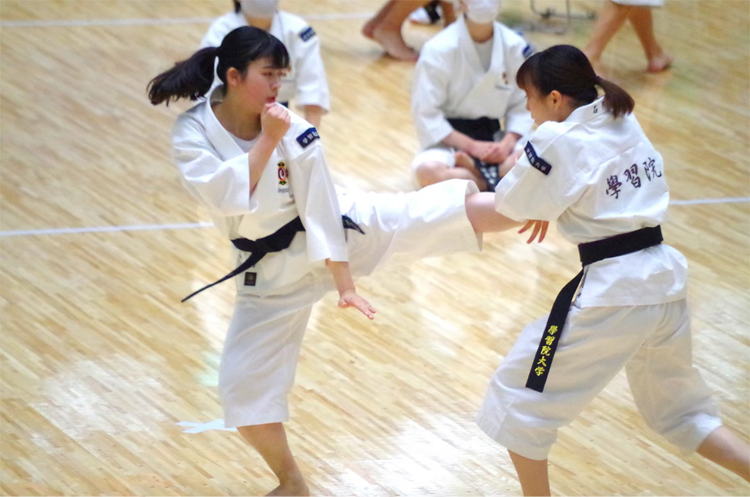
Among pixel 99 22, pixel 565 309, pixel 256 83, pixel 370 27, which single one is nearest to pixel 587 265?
pixel 565 309

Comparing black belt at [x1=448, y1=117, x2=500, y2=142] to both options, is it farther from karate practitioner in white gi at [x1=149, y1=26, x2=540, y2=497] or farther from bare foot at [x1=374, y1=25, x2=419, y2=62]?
karate practitioner in white gi at [x1=149, y1=26, x2=540, y2=497]

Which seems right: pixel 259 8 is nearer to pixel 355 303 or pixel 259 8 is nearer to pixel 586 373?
pixel 355 303

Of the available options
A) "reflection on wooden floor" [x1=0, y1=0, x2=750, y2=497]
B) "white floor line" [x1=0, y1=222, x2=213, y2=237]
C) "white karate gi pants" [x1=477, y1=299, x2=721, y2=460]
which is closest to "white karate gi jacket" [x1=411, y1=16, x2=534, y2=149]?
"reflection on wooden floor" [x1=0, y1=0, x2=750, y2=497]

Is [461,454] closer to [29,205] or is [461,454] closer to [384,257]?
[384,257]

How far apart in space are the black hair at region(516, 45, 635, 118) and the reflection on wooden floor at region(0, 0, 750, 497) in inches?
39.2

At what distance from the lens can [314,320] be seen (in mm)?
3240

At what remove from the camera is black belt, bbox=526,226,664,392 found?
207 centimetres

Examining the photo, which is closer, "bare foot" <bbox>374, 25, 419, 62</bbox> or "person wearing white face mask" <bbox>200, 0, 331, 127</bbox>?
"person wearing white face mask" <bbox>200, 0, 331, 127</bbox>

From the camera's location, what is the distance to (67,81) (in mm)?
5059

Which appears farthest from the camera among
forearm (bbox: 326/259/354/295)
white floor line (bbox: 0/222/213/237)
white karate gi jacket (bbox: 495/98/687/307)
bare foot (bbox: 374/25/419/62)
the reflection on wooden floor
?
bare foot (bbox: 374/25/419/62)

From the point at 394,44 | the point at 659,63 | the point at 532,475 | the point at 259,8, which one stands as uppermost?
the point at 259,8

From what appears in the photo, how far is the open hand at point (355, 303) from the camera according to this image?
2.19 metres

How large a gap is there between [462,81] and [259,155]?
2018mm

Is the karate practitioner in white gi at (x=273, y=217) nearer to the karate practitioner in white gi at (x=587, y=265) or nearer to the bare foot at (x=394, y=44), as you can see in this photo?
the karate practitioner in white gi at (x=587, y=265)
